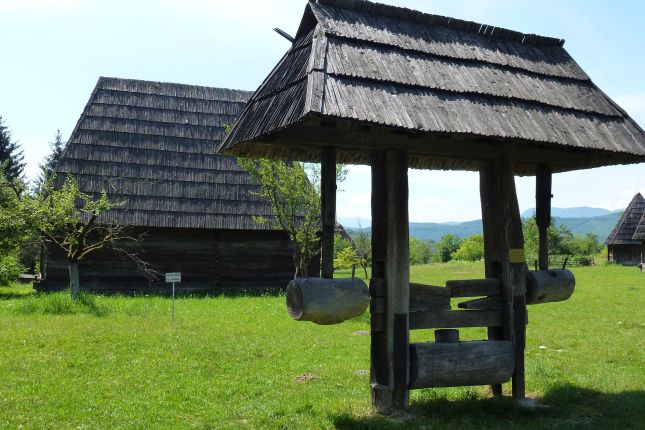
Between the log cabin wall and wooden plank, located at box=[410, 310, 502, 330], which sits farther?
the log cabin wall

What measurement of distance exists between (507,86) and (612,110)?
1420 mm

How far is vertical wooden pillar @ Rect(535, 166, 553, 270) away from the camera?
730cm

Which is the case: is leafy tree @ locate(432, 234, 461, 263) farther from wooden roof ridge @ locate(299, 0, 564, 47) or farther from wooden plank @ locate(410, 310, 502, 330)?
wooden plank @ locate(410, 310, 502, 330)

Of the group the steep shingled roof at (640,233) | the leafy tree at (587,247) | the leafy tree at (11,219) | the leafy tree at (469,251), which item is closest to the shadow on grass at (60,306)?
the leafy tree at (11,219)

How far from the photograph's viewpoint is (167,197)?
741 inches

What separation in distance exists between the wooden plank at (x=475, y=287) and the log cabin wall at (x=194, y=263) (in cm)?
1356

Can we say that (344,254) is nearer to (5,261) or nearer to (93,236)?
(93,236)

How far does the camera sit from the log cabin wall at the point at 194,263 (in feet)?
60.0

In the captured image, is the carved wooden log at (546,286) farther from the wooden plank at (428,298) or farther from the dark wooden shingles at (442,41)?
the dark wooden shingles at (442,41)

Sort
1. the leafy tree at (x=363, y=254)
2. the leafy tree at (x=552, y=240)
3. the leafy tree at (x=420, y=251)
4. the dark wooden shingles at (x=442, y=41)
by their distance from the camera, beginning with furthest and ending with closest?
1. the leafy tree at (x=420, y=251)
2. the leafy tree at (x=552, y=240)
3. the leafy tree at (x=363, y=254)
4. the dark wooden shingles at (x=442, y=41)

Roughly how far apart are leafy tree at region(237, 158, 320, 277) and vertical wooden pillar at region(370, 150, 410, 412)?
37.4 ft

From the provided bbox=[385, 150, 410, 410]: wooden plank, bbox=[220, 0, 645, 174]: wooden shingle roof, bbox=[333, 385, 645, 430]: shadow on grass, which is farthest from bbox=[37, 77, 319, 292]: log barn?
bbox=[333, 385, 645, 430]: shadow on grass

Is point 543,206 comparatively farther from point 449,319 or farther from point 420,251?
point 420,251

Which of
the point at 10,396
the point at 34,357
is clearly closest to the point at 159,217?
the point at 34,357
